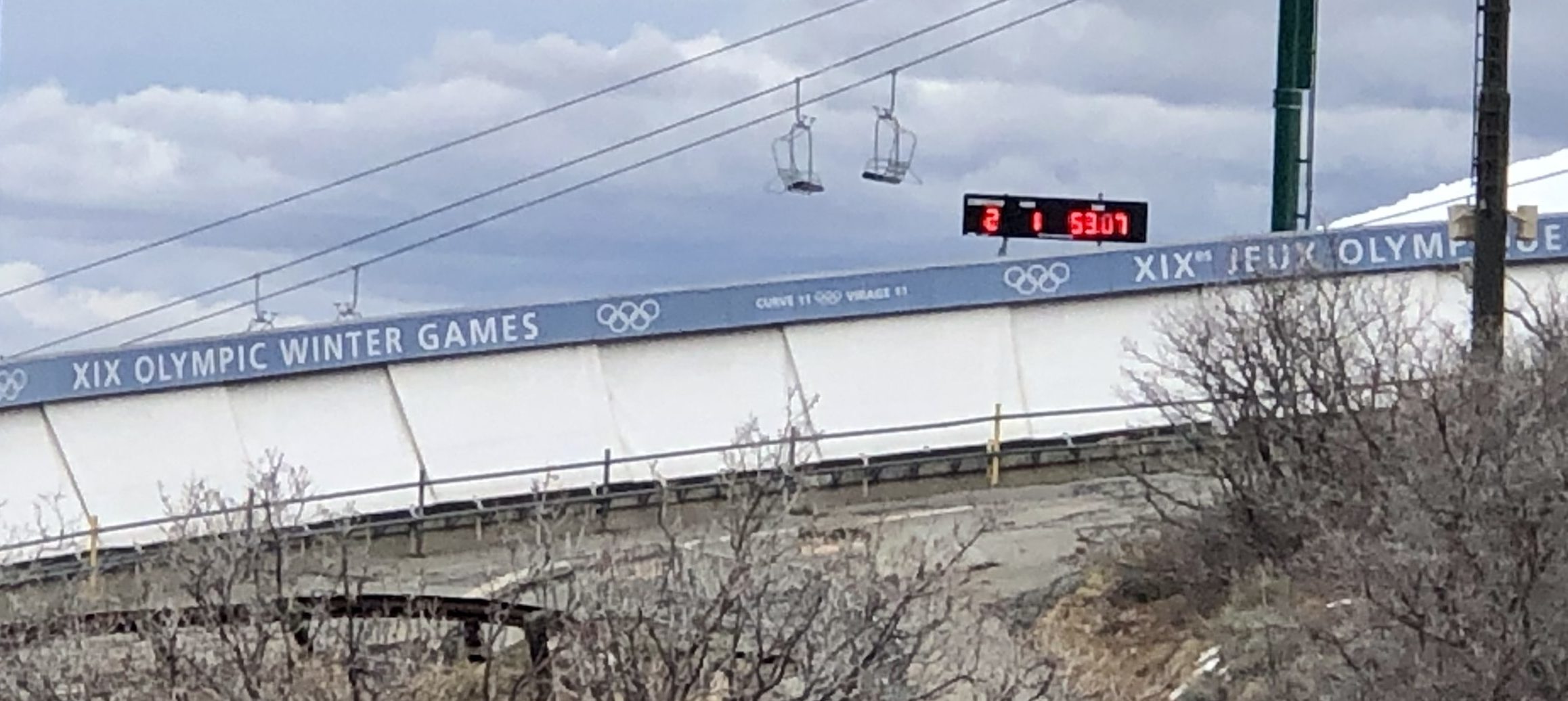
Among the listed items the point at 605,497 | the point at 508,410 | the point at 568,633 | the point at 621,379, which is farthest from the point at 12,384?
the point at 568,633

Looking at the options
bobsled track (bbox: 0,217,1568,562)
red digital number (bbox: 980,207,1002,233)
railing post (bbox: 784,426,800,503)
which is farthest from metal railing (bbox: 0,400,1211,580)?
railing post (bbox: 784,426,800,503)

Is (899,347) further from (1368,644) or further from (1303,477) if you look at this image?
(1368,644)

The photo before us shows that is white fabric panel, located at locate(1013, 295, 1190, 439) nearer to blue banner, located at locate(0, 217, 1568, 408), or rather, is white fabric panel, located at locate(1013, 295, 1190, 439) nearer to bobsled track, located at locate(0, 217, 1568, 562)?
bobsled track, located at locate(0, 217, 1568, 562)

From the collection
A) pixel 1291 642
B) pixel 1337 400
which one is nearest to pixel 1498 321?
pixel 1337 400

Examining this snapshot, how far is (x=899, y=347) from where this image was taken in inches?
1474

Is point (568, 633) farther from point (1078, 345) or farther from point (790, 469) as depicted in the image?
point (1078, 345)

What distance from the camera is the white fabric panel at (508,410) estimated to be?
3662cm

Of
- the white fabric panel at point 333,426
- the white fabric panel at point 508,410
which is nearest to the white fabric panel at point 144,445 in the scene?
the white fabric panel at point 333,426

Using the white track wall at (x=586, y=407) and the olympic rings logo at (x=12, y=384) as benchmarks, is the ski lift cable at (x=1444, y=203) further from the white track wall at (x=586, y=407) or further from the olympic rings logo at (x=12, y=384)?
the olympic rings logo at (x=12, y=384)

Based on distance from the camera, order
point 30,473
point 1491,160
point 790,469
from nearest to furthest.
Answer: point 790,469
point 1491,160
point 30,473

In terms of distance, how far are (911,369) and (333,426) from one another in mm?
9015

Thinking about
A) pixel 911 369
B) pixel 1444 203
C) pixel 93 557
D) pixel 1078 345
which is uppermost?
pixel 1444 203

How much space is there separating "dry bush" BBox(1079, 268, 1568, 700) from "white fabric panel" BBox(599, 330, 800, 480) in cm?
1173

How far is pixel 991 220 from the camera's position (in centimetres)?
3572
